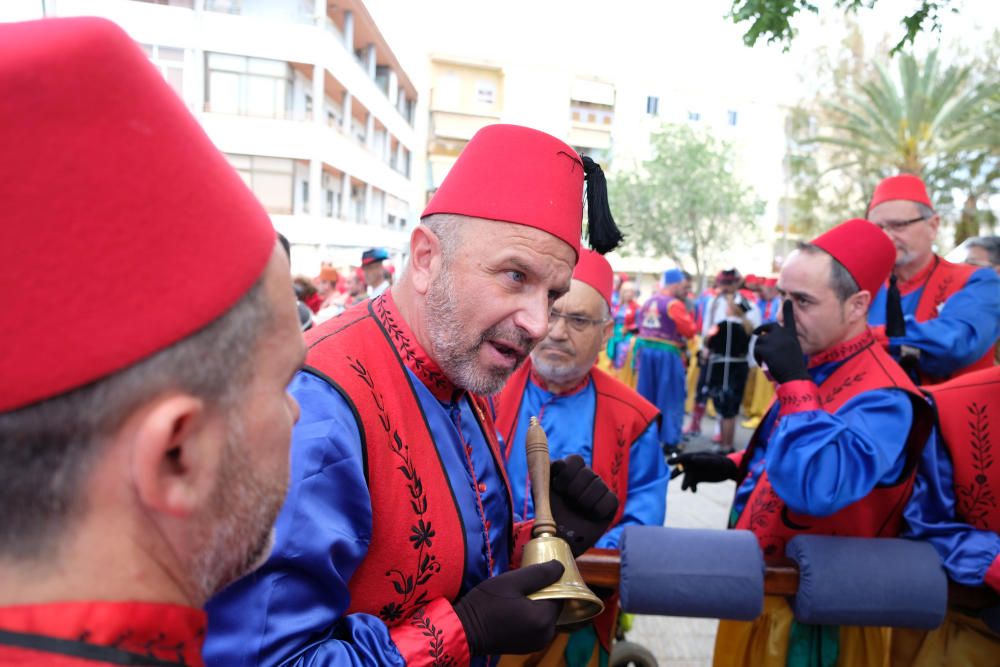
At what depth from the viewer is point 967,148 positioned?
19.9 metres

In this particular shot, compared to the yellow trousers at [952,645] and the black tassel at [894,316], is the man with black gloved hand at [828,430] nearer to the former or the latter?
the yellow trousers at [952,645]

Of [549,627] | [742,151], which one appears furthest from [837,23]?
[549,627]

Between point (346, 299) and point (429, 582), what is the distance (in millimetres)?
8584

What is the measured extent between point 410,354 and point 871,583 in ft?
5.63

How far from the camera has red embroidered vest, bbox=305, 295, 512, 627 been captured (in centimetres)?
136

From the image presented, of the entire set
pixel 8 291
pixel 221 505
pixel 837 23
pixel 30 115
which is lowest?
pixel 221 505

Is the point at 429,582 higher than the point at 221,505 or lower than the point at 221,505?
lower

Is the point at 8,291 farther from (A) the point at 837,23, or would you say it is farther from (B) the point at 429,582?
(A) the point at 837,23

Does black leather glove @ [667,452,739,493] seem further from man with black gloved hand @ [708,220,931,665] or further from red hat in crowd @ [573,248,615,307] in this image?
red hat in crowd @ [573,248,615,307]

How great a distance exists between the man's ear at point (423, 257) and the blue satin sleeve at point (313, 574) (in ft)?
1.56

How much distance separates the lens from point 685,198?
91.9 ft

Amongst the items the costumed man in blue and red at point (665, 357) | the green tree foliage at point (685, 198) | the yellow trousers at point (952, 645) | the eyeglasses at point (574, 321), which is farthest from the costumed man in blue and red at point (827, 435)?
the green tree foliage at point (685, 198)

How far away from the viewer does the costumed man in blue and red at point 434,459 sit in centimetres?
119

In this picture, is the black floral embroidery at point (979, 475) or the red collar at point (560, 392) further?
the red collar at point (560, 392)
